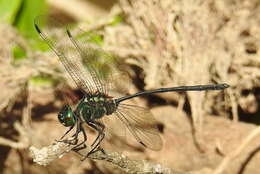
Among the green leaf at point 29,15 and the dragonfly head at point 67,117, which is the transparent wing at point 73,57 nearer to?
the dragonfly head at point 67,117

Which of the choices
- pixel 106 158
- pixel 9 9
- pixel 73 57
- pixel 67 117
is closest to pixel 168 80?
pixel 73 57

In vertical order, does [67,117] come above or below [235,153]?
above

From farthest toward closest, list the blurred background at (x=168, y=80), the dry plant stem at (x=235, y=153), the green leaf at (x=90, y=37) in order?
the green leaf at (x=90, y=37)
the blurred background at (x=168, y=80)
the dry plant stem at (x=235, y=153)

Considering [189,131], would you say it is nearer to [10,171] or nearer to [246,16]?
[246,16]

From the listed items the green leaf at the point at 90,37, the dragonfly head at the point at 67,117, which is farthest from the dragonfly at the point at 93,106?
the green leaf at the point at 90,37

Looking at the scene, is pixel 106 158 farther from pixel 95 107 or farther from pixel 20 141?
pixel 20 141

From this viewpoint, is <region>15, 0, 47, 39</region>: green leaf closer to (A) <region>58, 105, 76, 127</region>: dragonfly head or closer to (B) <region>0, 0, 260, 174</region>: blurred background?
(B) <region>0, 0, 260, 174</region>: blurred background
